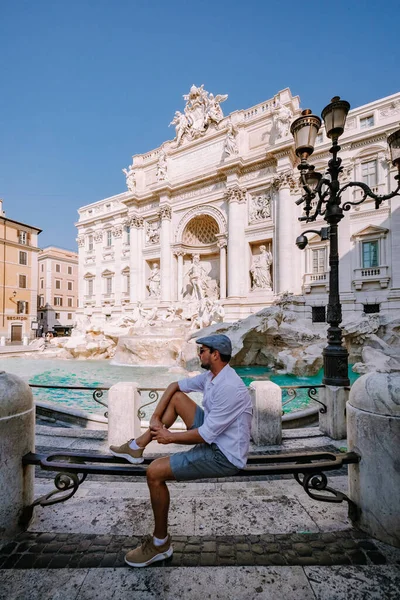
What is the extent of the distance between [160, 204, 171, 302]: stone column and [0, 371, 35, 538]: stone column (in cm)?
2018

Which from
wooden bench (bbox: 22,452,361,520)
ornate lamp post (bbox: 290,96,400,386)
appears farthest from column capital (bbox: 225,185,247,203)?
wooden bench (bbox: 22,452,361,520)

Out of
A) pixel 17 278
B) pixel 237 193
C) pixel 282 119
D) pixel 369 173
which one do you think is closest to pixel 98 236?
pixel 17 278

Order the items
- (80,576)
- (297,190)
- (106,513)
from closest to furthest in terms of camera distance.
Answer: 1. (80,576)
2. (106,513)
3. (297,190)

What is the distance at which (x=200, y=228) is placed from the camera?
76.1ft

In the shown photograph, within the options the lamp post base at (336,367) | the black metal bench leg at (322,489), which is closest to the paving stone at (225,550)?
the black metal bench leg at (322,489)

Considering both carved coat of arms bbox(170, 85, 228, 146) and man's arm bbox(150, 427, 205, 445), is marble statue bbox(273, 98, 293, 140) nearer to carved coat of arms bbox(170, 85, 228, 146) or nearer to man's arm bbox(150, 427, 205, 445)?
carved coat of arms bbox(170, 85, 228, 146)

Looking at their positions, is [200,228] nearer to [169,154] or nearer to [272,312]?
Result: [169,154]

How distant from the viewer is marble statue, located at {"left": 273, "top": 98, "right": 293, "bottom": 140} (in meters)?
17.6

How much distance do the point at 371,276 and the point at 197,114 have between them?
18.2 meters

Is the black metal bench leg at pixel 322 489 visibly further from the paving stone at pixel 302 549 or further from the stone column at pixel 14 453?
the stone column at pixel 14 453

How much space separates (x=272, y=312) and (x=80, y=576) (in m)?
13.0

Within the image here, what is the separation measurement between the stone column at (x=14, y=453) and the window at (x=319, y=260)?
1830cm

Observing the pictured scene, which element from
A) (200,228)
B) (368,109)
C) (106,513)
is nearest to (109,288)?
(200,228)

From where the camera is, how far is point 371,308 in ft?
54.6
